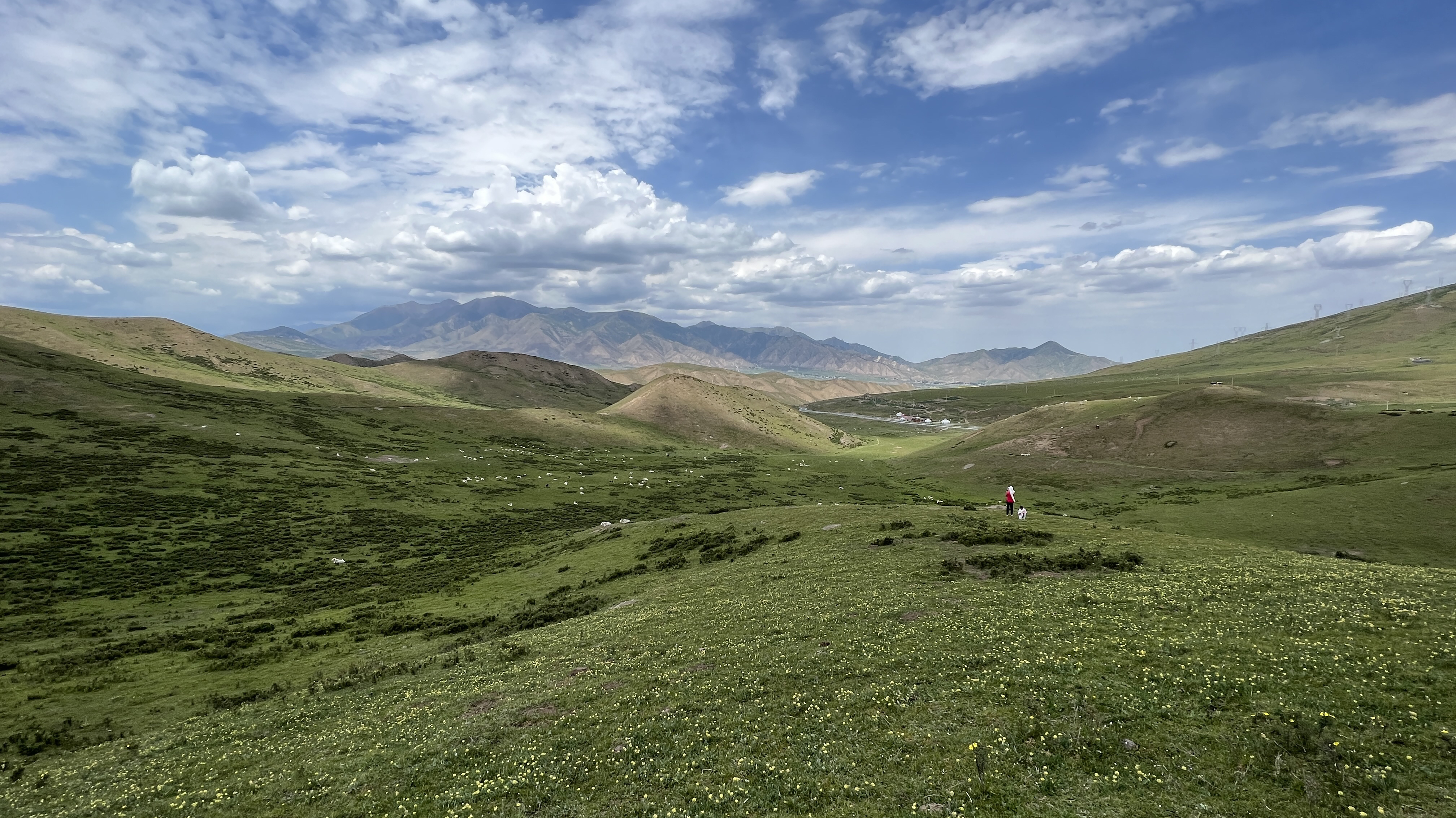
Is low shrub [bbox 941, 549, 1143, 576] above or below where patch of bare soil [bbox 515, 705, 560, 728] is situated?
above

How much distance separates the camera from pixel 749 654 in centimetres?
2611

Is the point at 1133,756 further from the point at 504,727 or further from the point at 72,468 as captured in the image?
the point at 72,468

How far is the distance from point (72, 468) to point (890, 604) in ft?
408

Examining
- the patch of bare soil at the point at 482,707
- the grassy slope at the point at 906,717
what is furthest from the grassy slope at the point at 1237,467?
the patch of bare soil at the point at 482,707

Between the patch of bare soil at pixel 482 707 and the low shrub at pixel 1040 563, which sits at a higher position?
the low shrub at pixel 1040 563

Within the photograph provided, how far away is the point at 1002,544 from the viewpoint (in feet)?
135

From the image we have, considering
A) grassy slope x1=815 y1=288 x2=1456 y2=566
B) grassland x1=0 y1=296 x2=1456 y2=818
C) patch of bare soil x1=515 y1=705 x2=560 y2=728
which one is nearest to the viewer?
grassland x1=0 y1=296 x2=1456 y2=818

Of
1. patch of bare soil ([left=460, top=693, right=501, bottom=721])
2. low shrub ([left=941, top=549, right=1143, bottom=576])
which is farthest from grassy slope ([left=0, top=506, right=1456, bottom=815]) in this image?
low shrub ([left=941, top=549, right=1143, bottom=576])

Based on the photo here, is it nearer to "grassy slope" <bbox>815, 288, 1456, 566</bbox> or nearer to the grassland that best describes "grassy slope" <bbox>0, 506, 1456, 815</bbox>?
the grassland

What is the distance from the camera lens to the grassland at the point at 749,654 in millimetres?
15391

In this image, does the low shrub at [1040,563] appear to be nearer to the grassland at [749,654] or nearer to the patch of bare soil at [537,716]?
the grassland at [749,654]

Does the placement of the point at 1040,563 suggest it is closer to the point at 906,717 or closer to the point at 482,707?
the point at 906,717

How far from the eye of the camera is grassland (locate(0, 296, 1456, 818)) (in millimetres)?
15391

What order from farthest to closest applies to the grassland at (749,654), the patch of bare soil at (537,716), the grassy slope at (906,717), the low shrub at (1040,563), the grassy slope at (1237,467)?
the grassy slope at (1237,467)
the low shrub at (1040,563)
the patch of bare soil at (537,716)
the grassland at (749,654)
the grassy slope at (906,717)
